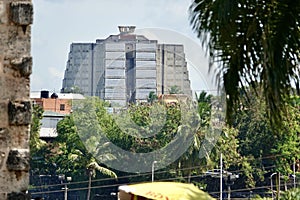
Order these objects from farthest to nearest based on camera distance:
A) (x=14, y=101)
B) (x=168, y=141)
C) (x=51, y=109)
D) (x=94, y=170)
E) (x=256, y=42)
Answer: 1. (x=51, y=109)
2. (x=168, y=141)
3. (x=94, y=170)
4. (x=256, y=42)
5. (x=14, y=101)


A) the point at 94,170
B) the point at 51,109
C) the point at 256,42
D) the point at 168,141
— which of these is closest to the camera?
the point at 256,42

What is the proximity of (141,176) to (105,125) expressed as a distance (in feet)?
26.4

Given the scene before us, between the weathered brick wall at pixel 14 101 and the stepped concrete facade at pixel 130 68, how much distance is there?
13234 centimetres

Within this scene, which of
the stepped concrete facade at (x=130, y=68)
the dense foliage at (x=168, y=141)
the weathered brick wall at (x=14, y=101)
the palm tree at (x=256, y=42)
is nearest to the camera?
the weathered brick wall at (x=14, y=101)

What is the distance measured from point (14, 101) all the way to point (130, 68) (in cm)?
15960

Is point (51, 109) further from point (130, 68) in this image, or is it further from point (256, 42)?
Result: point (256, 42)

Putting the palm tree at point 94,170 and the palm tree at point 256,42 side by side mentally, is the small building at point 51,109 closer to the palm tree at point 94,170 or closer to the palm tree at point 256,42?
the palm tree at point 94,170

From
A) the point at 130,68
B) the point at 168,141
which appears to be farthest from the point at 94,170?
the point at 130,68

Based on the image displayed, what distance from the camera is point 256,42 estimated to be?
11438mm

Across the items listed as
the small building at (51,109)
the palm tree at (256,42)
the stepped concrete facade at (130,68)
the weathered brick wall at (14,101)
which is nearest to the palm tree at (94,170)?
the small building at (51,109)

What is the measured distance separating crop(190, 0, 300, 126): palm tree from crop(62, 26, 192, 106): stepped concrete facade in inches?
5129

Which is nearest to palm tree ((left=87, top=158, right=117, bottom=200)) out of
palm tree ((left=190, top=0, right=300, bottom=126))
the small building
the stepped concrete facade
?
the small building

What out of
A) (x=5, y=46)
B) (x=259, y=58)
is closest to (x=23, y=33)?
(x=5, y=46)

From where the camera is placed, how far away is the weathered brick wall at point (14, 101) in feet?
31.4
